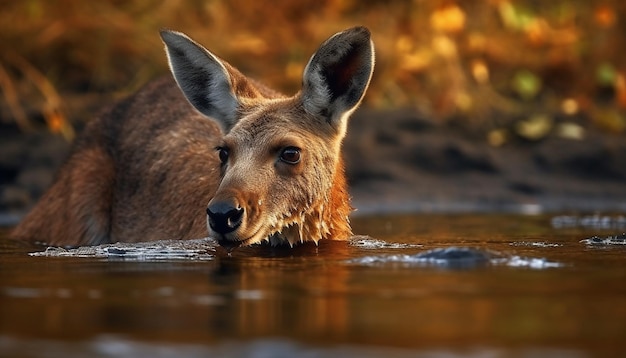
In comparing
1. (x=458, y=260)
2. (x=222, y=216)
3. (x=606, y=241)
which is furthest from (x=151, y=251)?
(x=606, y=241)

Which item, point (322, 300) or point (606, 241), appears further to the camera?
point (606, 241)

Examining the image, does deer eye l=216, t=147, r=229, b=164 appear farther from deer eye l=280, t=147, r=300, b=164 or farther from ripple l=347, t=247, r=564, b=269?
ripple l=347, t=247, r=564, b=269

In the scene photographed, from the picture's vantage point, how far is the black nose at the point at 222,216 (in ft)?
20.9

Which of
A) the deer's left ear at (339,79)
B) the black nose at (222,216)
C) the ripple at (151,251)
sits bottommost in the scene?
the ripple at (151,251)

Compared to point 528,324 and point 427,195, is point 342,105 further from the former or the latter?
point 427,195

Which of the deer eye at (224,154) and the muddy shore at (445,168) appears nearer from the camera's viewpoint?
the deer eye at (224,154)

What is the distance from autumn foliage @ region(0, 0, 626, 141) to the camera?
1245 centimetres

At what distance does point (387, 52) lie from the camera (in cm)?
1359

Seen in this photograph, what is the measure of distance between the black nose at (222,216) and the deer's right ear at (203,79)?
1.39 meters

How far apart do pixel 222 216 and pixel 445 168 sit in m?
6.50

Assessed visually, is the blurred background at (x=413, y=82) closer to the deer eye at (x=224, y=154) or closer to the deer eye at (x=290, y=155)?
the deer eye at (x=224, y=154)

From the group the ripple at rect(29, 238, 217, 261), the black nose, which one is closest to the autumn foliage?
the ripple at rect(29, 238, 217, 261)

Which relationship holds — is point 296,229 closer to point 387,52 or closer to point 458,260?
point 458,260

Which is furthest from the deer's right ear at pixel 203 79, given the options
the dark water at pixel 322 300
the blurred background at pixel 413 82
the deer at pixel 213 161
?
the blurred background at pixel 413 82
